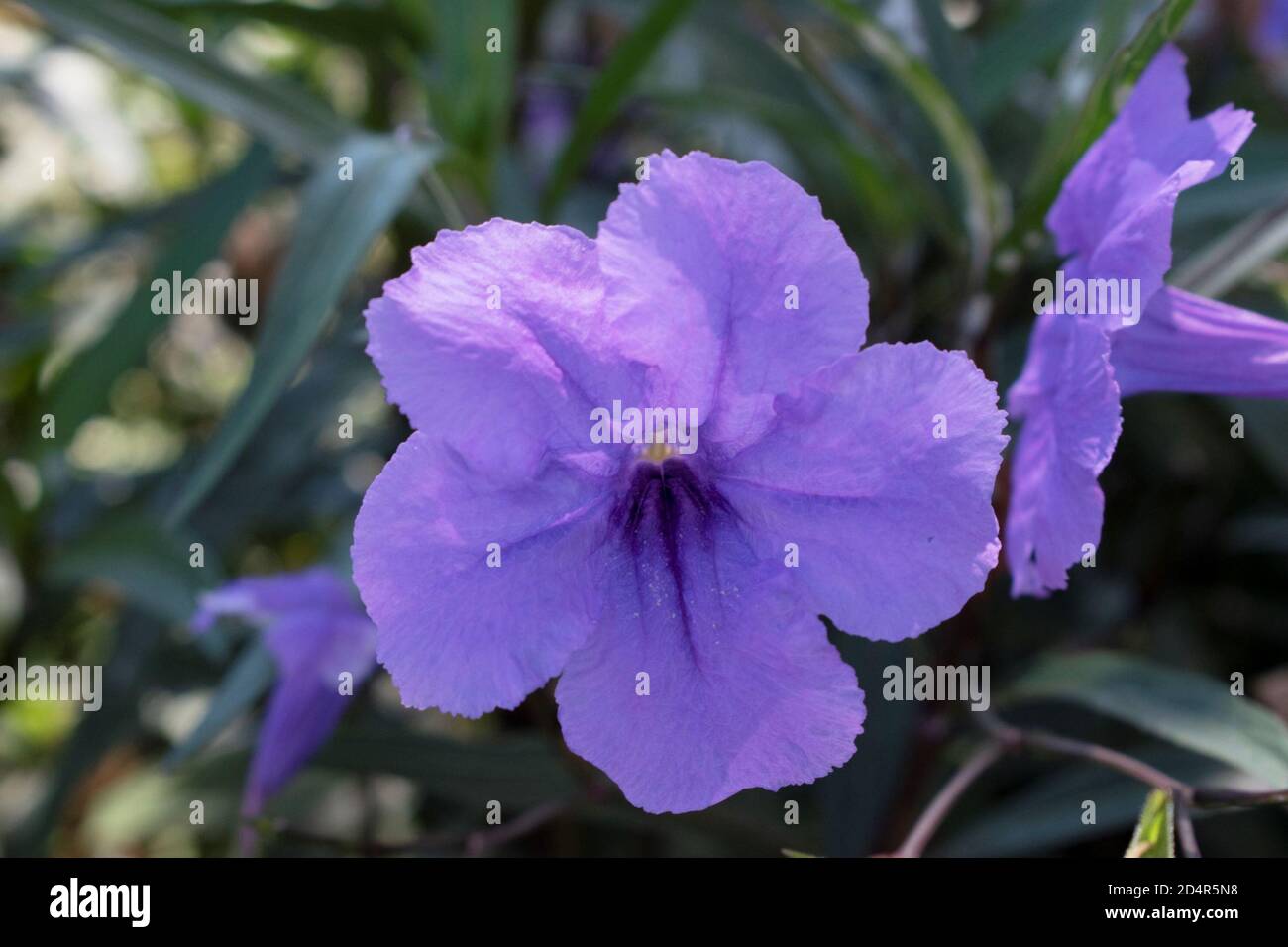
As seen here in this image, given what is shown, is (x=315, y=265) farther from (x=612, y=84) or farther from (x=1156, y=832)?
(x=1156, y=832)

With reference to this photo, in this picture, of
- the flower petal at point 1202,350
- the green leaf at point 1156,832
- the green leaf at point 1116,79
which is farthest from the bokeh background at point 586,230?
the green leaf at point 1156,832

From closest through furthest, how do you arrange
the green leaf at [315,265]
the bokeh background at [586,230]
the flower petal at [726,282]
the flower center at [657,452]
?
the flower petal at [726,282] → the flower center at [657,452] → the green leaf at [315,265] → the bokeh background at [586,230]

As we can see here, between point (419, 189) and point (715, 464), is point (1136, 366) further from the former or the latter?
point (419, 189)

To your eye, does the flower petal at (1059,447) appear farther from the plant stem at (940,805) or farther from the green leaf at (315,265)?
the green leaf at (315,265)

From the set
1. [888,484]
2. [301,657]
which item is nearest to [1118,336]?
[888,484]

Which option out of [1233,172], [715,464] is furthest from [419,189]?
[1233,172]

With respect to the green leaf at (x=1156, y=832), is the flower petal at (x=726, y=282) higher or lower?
higher
